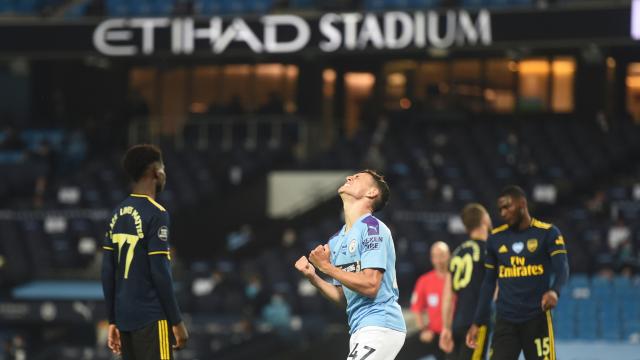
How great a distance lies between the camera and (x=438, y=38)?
22.3 m

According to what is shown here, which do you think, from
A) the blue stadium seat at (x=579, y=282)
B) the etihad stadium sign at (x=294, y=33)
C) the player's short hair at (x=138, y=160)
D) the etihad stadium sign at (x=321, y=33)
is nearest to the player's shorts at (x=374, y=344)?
the player's short hair at (x=138, y=160)

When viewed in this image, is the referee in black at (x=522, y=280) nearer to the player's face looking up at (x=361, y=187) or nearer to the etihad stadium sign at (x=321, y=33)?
the player's face looking up at (x=361, y=187)

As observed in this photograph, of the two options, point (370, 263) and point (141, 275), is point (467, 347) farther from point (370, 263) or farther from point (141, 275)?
point (141, 275)

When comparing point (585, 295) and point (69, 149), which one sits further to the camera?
point (69, 149)

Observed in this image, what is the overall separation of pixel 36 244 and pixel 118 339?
1629cm

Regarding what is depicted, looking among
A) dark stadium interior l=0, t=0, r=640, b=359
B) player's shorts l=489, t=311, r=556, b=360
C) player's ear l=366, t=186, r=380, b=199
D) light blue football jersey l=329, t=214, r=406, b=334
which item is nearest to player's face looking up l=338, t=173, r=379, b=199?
player's ear l=366, t=186, r=380, b=199

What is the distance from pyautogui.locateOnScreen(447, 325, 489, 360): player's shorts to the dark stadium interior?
6.18m

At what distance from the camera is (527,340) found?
355 inches

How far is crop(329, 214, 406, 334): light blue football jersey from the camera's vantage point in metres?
6.86

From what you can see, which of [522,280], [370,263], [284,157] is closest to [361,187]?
[370,263]

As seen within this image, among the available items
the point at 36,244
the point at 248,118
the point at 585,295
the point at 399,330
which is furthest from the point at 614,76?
the point at 399,330

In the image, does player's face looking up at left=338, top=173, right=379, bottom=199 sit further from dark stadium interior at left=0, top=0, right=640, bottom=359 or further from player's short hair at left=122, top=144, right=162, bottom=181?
dark stadium interior at left=0, top=0, right=640, bottom=359

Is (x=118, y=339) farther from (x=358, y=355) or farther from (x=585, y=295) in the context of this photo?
(x=585, y=295)

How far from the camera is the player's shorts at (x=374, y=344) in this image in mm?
6887
